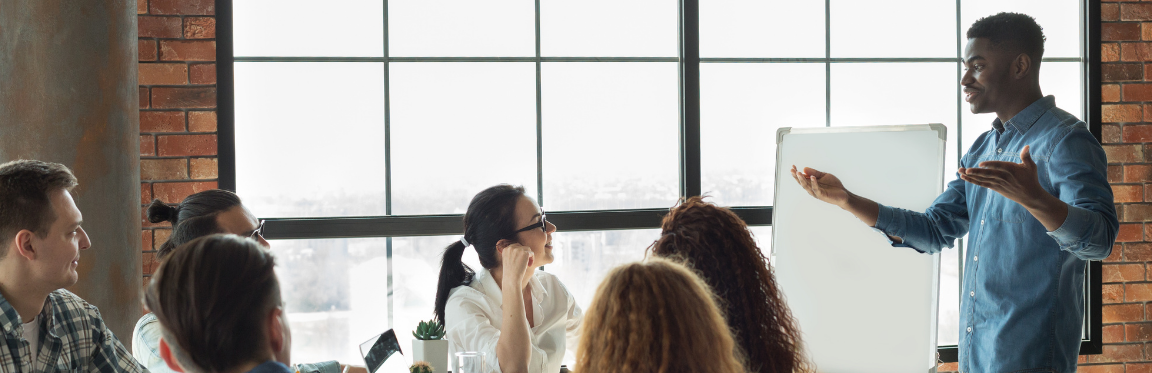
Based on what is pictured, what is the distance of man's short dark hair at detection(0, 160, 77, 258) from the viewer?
1.40m

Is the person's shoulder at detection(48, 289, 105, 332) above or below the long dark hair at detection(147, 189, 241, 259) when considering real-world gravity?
below

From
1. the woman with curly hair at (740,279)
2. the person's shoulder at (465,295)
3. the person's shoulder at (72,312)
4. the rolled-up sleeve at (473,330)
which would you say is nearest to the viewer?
the woman with curly hair at (740,279)

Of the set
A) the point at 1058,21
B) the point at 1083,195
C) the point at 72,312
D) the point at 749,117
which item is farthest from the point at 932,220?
the point at 72,312

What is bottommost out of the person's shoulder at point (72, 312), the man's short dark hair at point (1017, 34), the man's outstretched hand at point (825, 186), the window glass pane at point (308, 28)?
the person's shoulder at point (72, 312)

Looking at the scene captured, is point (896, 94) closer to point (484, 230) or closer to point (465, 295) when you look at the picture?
point (484, 230)

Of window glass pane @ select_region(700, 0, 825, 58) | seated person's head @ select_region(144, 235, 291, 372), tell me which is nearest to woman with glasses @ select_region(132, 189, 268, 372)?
seated person's head @ select_region(144, 235, 291, 372)

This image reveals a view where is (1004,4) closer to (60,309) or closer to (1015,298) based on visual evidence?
(1015,298)

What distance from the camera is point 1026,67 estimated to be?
2012mm

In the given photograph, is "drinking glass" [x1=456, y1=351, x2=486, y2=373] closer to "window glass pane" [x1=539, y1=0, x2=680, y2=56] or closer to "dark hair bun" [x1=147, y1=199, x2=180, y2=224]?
"dark hair bun" [x1=147, y1=199, x2=180, y2=224]

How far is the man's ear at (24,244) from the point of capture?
140cm

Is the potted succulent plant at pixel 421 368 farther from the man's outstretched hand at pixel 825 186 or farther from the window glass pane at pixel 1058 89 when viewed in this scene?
the window glass pane at pixel 1058 89

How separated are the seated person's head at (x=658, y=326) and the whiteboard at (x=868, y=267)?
1.92 m

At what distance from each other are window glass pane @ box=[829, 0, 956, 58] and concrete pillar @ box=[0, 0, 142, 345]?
9.06ft

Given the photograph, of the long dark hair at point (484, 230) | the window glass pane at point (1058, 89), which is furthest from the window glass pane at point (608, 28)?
the window glass pane at point (1058, 89)
